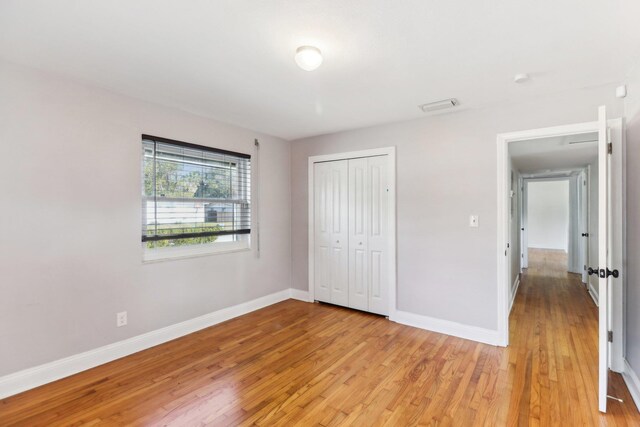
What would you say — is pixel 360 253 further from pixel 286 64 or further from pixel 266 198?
pixel 286 64

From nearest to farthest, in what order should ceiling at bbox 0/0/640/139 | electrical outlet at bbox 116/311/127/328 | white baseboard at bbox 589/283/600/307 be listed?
ceiling at bbox 0/0/640/139 → electrical outlet at bbox 116/311/127/328 → white baseboard at bbox 589/283/600/307

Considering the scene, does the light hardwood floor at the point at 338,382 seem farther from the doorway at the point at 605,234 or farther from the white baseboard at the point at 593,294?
the white baseboard at the point at 593,294

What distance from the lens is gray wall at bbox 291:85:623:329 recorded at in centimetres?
290

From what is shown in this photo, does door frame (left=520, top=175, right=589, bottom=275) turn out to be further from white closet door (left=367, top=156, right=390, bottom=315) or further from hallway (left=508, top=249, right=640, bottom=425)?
white closet door (left=367, top=156, right=390, bottom=315)

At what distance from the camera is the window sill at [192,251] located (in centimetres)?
303

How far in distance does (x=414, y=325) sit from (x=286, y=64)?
3025mm

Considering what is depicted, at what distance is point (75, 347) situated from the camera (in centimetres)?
249

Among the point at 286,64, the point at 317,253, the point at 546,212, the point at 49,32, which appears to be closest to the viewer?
the point at 49,32

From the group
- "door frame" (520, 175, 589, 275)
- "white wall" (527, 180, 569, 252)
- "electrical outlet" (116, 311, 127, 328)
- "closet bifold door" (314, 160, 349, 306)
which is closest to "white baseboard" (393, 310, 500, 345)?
"closet bifold door" (314, 160, 349, 306)

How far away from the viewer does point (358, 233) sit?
13.0ft

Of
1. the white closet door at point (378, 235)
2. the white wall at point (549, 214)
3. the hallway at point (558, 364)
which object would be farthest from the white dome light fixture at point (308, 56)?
the white wall at point (549, 214)

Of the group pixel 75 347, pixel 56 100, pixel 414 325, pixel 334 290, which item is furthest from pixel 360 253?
pixel 56 100

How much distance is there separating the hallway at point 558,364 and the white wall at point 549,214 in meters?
6.59

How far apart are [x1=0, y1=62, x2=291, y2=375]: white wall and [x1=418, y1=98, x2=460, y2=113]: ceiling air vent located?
2472mm
